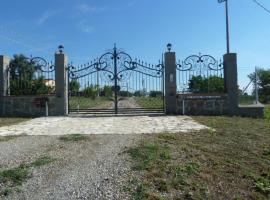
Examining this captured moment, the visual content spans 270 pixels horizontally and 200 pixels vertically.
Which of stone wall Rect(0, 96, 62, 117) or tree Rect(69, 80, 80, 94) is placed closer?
stone wall Rect(0, 96, 62, 117)

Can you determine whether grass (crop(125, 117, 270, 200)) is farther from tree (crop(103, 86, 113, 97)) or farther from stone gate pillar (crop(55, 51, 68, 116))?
tree (crop(103, 86, 113, 97))

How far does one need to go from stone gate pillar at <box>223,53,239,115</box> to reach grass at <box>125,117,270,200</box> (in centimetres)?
733

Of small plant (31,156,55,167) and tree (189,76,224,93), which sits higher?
tree (189,76,224,93)

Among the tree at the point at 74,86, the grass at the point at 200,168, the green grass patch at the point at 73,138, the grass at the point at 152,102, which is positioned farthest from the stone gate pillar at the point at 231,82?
the green grass patch at the point at 73,138

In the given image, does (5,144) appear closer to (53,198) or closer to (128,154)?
(128,154)

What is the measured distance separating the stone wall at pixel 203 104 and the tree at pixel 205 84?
2.02ft

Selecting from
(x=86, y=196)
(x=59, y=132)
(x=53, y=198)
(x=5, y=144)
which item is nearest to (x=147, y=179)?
(x=86, y=196)

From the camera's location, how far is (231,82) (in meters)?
16.5

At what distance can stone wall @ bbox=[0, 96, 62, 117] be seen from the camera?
55.4 feet

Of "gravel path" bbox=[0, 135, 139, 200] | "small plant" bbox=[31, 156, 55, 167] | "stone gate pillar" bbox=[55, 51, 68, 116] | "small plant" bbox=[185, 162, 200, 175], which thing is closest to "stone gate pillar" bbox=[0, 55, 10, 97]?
"stone gate pillar" bbox=[55, 51, 68, 116]

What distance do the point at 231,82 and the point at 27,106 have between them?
8.65 meters

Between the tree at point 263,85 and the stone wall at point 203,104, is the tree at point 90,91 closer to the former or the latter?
the stone wall at point 203,104

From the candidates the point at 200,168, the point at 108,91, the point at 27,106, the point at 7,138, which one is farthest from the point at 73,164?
the point at 108,91

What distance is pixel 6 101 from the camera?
1719 cm
